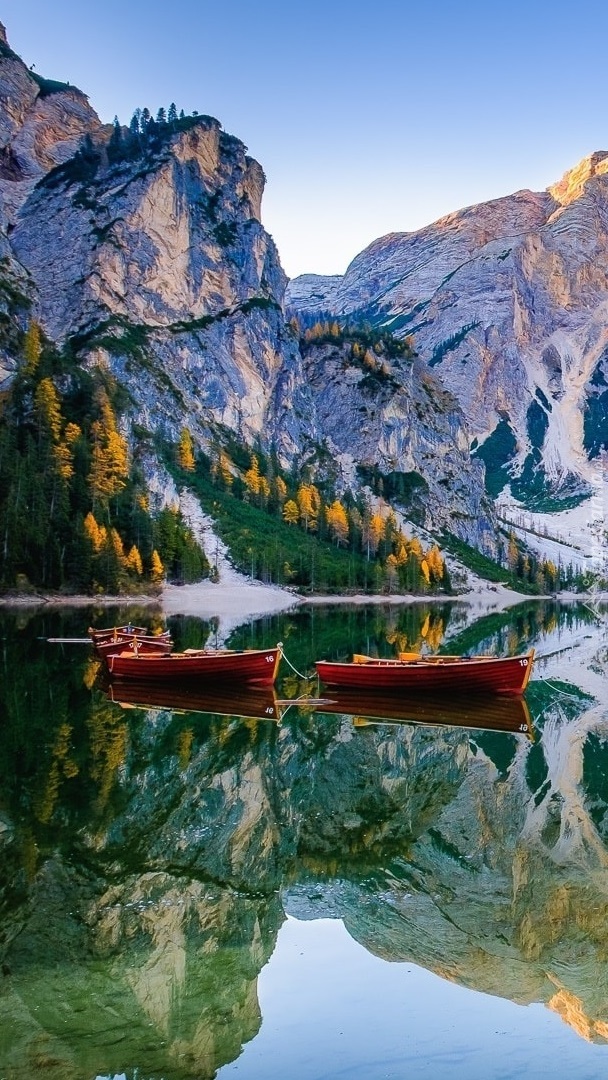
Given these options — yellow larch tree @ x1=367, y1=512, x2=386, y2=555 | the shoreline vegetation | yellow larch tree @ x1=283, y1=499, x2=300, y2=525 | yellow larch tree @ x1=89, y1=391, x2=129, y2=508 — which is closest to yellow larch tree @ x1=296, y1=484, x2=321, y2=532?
yellow larch tree @ x1=283, y1=499, x2=300, y2=525

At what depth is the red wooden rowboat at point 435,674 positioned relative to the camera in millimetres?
35438

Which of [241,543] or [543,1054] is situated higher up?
[241,543]

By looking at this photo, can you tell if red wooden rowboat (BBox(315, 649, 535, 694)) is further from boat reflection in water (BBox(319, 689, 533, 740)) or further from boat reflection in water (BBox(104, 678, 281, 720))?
boat reflection in water (BBox(104, 678, 281, 720))

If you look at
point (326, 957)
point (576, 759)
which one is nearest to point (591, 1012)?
point (326, 957)

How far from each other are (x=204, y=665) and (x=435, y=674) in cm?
1096

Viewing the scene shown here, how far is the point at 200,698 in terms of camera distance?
1389 inches

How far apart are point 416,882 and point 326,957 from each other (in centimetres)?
338

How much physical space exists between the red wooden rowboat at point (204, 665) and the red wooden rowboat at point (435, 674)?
110 inches

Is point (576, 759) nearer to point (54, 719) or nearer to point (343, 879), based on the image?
point (343, 879)

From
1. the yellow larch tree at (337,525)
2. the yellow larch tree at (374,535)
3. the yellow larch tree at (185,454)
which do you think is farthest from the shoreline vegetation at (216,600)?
the yellow larch tree at (185,454)

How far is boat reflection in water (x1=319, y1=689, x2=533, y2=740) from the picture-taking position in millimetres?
30172

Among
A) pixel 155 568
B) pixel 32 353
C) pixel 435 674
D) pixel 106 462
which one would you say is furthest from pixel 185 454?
pixel 435 674

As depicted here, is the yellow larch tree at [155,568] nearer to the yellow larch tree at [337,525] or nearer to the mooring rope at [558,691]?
the yellow larch tree at [337,525]

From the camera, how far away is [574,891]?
14.3m
